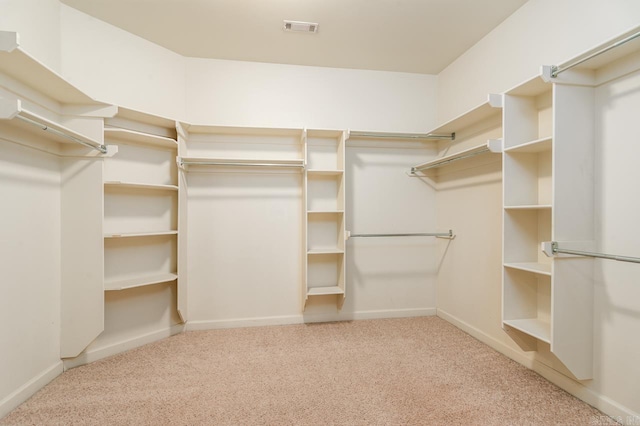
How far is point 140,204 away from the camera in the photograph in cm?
260

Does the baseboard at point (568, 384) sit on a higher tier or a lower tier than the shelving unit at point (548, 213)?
lower

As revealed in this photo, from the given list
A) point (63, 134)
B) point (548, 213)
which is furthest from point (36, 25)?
point (548, 213)

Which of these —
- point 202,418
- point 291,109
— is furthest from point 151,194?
point 202,418

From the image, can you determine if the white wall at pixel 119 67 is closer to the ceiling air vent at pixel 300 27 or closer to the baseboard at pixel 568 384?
the ceiling air vent at pixel 300 27

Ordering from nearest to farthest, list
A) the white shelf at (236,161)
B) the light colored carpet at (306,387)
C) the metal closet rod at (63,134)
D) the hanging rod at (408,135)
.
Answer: the metal closet rod at (63,134), the light colored carpet at (306,387), the white shelf at (236,161), the hanging rod at (408,135)

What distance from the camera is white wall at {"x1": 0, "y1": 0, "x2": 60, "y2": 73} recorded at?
5.76 ft

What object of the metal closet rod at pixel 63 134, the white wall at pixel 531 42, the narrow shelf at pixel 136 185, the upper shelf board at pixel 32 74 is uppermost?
the white wall at pixel 531 42

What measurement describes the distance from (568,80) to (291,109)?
89.0 inches

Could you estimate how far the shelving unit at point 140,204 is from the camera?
95.6 inches

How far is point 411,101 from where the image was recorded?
3289 mm

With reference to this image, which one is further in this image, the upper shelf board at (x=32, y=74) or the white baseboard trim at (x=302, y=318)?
the white baseboard trim at (x=302, y=318)

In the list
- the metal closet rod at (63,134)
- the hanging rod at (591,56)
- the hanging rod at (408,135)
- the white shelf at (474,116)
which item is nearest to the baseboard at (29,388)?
the metal closet rod at (63,134)

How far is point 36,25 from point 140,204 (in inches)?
54.4

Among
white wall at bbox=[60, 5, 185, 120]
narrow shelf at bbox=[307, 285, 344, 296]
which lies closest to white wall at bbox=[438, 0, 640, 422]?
narrow shelf at bbox=[307, 285, 344, 296]
